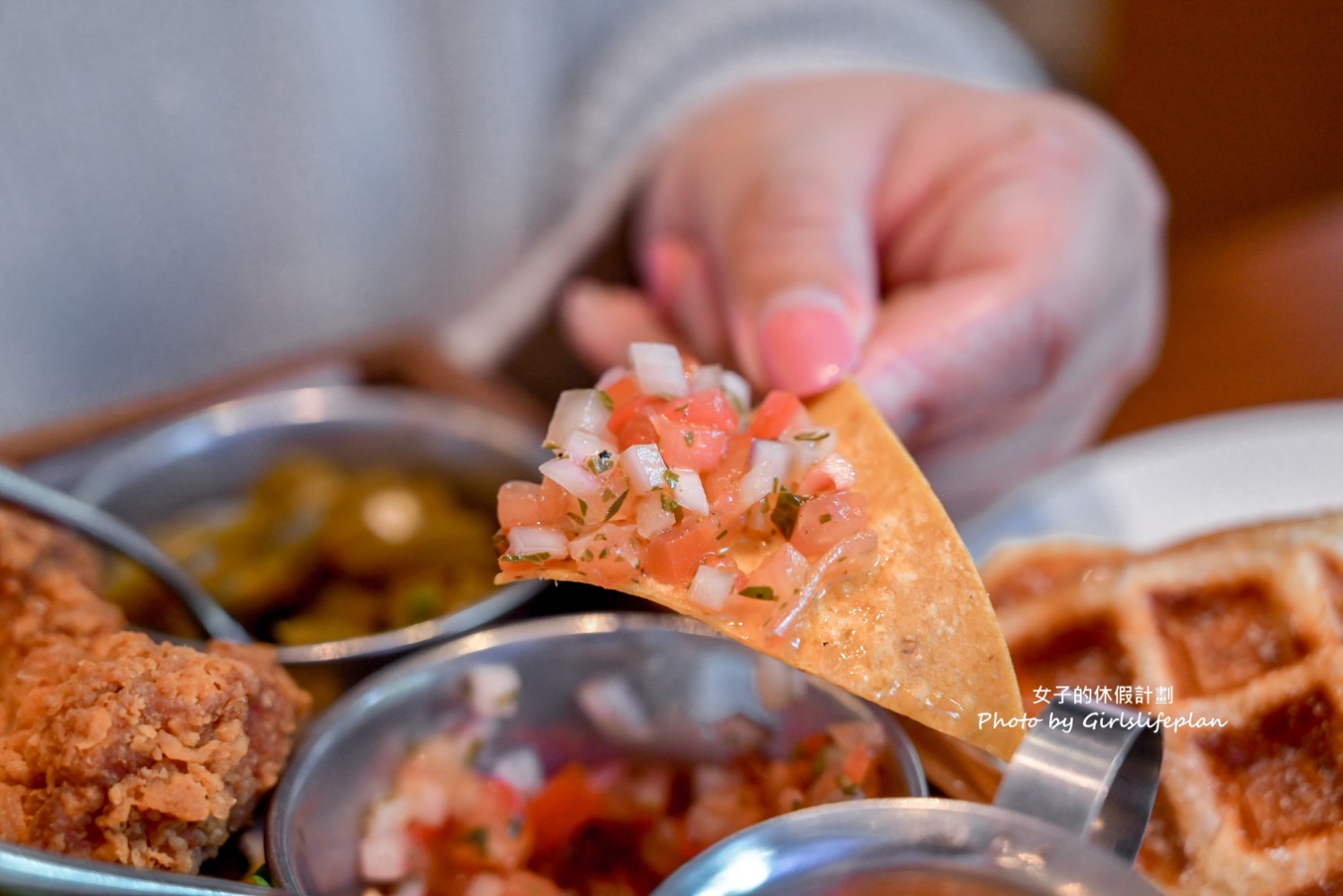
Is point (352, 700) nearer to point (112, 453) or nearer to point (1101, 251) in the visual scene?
point (112, 453)

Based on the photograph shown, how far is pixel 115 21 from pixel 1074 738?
1669mm

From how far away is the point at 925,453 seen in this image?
1.40m

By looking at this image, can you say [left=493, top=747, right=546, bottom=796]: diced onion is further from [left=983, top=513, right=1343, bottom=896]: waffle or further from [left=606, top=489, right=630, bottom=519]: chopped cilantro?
[left=983, top=513, right=1343, bottom=896]: waffle

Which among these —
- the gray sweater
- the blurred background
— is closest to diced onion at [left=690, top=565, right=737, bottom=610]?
the gray sweater

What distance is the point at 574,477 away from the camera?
0.72m

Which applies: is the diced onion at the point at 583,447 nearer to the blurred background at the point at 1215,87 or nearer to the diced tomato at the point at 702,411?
the diced tomato at the point at 702,411

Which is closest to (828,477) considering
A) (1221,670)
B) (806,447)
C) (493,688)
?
(806,447)

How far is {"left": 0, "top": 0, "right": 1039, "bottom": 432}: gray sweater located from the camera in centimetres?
164

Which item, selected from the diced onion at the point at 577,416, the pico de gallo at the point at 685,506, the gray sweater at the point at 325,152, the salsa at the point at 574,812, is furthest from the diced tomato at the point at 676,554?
the gray sweater at the point at 325,152

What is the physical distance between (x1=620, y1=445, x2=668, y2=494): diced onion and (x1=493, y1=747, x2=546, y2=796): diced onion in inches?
13.2

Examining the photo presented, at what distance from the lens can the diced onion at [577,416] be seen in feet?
2.48

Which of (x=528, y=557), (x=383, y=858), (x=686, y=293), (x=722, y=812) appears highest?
(x=686, y=293)

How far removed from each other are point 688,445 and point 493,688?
312 millimetres

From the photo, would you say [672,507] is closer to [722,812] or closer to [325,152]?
A: [722,812]
